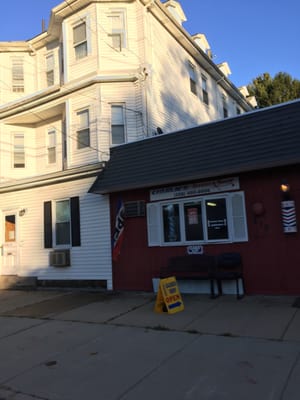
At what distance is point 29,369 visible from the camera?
4.83 metres

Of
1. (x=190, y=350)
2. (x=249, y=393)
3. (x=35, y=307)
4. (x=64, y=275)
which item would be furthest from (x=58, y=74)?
(x=249, y=393)

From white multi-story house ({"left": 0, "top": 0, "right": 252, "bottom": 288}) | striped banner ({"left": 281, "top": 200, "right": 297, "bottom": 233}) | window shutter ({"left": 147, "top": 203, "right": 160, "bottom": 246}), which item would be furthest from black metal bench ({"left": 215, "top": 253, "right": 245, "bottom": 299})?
white multi-story house ({"left": 0, "top": 0, "right": 252, "bottom": 288})

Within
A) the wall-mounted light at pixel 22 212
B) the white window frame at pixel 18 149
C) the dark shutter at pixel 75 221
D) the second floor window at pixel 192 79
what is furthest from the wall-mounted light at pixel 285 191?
the white window frame at pixel 18 149

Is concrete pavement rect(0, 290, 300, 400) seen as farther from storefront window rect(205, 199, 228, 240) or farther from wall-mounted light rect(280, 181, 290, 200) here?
wall-mounted light rect(280, 181, 290, 200)

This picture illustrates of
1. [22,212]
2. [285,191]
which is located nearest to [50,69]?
[22,212]

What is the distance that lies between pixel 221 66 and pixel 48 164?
12511 mm

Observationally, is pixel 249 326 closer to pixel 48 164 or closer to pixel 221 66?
pixel 48 164

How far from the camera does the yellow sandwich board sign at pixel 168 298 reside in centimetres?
727

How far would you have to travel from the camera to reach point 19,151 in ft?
48.1

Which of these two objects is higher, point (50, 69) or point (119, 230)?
point (50, 69)

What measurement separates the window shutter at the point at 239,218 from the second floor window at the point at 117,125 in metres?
4.85

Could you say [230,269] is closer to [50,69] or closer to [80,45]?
[80,45]

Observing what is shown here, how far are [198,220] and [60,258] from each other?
4.82m

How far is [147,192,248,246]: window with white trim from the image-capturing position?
8.80 metres
